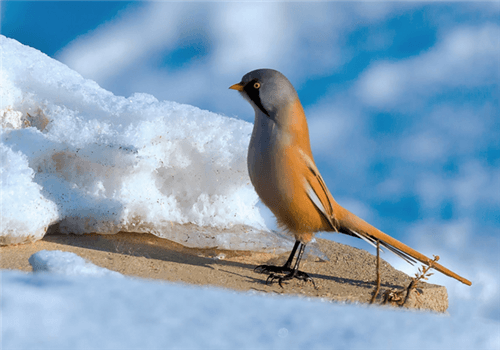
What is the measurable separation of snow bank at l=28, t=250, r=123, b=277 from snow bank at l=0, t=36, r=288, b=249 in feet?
3.35

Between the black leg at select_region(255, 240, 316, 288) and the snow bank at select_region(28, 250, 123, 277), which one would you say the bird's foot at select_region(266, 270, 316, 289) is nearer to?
the black leg at select_region(255, 240, 316, 288)

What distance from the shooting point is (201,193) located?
352cm

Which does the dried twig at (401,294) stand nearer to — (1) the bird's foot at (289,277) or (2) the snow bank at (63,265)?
(1) the bird's foot at (289,277)

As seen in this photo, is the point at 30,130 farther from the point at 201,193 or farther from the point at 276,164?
the point at 276,164

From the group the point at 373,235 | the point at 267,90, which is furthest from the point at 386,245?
the point at 267,90

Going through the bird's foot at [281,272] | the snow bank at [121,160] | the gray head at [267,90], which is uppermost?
the gray head at [267,90]

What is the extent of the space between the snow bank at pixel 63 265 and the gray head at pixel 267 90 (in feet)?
4.14

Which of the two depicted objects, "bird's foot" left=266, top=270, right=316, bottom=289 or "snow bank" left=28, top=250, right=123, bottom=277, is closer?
"snow bank" left=28, top=250, right=123, bottom=277

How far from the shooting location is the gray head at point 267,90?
2523mm

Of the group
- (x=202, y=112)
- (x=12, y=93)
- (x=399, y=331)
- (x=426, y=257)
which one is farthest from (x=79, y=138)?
(x=399, y=331)

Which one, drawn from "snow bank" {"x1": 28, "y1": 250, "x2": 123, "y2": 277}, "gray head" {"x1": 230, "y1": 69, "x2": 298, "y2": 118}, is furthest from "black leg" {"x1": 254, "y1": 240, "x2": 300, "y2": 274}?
"snow bank" {"x1": 28, "y1": 250, "x2": 123, "y2": 277}

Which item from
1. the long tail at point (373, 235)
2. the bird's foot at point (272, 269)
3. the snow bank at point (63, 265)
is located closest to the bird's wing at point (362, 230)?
the long tail at point (373, 235)

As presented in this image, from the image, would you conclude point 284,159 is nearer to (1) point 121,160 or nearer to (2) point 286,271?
Result: (2) point 286,271

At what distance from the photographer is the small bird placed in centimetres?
249
